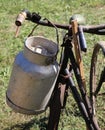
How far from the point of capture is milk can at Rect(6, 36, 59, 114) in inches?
105

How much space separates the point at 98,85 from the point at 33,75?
66 centimetres

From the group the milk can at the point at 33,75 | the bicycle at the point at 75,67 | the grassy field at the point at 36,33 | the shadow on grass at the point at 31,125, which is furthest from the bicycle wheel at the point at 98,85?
the shadow on grass at the point at 31,125

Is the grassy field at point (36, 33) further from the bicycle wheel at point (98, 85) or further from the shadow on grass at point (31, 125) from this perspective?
the bicycle wheel at point (98, 85)

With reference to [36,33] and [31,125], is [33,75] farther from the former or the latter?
[36,33]

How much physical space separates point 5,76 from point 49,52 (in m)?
2.23

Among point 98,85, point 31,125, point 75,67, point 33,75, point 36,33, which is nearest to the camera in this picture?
point 33,75

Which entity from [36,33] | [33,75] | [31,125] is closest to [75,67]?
[33,75]

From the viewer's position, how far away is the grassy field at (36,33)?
4117mm

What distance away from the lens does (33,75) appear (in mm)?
2680

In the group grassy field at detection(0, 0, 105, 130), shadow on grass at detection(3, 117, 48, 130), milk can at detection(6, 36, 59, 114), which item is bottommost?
shadow on grass at detection(3, 117, 48, 130)

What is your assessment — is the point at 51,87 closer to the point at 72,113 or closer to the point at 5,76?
the point at 72,113

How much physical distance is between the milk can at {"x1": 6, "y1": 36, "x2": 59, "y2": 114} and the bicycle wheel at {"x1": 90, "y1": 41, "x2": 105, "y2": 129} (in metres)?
0.39

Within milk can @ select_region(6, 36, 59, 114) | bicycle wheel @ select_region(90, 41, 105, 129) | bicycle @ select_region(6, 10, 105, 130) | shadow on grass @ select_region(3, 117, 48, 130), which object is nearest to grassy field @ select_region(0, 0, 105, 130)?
shadow on grass @ select_region(3, 117, 48, 130)

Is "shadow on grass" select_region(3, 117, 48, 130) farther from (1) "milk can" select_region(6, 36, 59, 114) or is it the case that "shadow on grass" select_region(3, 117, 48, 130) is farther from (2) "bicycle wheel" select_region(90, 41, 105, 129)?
(1) "milk can" select_region(6, 36, 59, 114)
